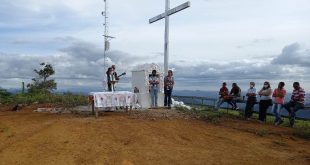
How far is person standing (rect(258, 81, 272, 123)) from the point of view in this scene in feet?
52.2

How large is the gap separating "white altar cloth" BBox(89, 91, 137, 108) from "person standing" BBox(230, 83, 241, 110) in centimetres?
453

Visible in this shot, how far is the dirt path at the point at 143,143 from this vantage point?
9.31 metres

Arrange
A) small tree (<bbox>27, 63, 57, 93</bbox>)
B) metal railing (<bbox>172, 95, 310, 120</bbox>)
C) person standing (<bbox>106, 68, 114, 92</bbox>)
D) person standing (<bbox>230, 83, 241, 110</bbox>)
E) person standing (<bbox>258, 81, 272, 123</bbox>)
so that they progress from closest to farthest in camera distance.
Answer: person standing (<bbox>258, 81, 272, 123</bbox>) → person standing (<bbox>106, 68, 114, 92</bbox>) → person standing (<bbox>230, 83, 241, 110</bbox>) → metal railing (<bbox>172, 95, 310, 120</bbox>) → small tree (<bbox>27, 63, 57, 93</bbox>)

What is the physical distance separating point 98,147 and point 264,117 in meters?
8.08

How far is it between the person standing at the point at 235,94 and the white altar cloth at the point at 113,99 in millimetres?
4525

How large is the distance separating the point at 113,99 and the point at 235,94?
5566mm

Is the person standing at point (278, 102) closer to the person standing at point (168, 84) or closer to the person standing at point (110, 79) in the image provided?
the person standing at point (168, 84)

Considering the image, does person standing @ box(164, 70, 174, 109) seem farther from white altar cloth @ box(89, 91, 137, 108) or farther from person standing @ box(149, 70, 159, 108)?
white altar cloth @ box(89, 91, 137, 108)

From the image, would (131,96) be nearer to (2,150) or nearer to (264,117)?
(264,117)

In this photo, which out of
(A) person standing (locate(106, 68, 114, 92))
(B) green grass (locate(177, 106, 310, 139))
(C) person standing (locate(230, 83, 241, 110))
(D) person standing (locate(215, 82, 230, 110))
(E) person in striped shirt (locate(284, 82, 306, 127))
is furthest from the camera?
(D) person standing (locate(215, 82, 230, 110))

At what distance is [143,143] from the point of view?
413 inches

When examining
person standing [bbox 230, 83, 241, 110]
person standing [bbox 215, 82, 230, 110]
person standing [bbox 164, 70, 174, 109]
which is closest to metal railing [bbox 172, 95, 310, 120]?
person standing [bbox 230, 83, 241, 110]

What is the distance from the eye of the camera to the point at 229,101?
18156mm

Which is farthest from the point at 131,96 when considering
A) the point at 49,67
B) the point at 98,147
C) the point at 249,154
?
the point at 49,67
